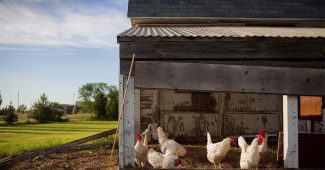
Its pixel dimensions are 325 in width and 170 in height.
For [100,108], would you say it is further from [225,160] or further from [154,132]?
[225,160]

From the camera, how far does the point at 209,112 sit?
1220cm

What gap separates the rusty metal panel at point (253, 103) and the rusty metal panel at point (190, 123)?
30.1 inches

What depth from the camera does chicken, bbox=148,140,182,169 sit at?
249 inches

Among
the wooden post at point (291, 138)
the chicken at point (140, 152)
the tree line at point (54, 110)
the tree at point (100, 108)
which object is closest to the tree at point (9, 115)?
the tree line at point (54, 110)

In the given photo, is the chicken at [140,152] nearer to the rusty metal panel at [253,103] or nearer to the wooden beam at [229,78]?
the wooden beam at [229,78]

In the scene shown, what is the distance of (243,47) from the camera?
21.6 ft

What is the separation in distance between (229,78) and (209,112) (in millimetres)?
6211

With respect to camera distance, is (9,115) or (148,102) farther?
(9,115)

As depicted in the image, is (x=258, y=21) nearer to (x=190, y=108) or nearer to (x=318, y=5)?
(x=318, y=5)

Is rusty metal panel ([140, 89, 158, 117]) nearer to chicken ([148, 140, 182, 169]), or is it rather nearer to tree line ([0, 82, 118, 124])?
chicken ([148, 140, 182, 169])

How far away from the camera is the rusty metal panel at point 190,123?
12062mm

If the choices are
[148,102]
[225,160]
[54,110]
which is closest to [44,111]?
[54,110]

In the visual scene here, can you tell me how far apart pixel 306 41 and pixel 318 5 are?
25.8 feet

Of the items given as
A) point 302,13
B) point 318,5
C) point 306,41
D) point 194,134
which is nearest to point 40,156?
point 194,134
